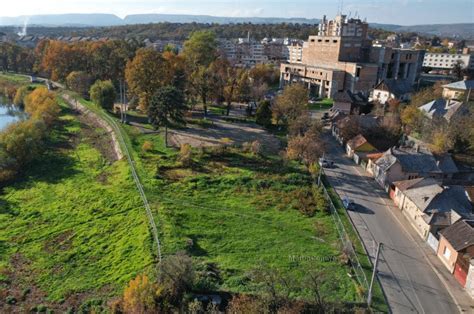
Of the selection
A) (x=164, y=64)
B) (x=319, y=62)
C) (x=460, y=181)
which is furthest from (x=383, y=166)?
(x=319, y=62)

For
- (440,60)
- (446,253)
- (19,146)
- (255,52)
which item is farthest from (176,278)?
(440,60)

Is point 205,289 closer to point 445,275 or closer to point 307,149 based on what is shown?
point 445,275

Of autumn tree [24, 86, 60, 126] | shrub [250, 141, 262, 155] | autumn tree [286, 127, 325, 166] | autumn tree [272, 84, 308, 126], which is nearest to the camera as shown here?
autumn tree [286, 127, 325, 166]

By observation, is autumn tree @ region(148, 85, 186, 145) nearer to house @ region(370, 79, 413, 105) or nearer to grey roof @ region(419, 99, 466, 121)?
grey roof @ region(419, 99, 466, 121)

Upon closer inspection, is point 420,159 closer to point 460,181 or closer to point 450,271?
point 460,181

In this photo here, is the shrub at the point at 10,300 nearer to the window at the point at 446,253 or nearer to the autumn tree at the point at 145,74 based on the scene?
the window at the point at 446,253

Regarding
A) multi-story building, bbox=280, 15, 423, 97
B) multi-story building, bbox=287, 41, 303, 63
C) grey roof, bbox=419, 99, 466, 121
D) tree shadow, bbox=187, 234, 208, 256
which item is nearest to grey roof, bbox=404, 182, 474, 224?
tree shadow, bbox=187, 234, 208, 256

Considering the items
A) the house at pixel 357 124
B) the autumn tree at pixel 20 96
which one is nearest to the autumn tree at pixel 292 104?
the house at pixel 357 124
